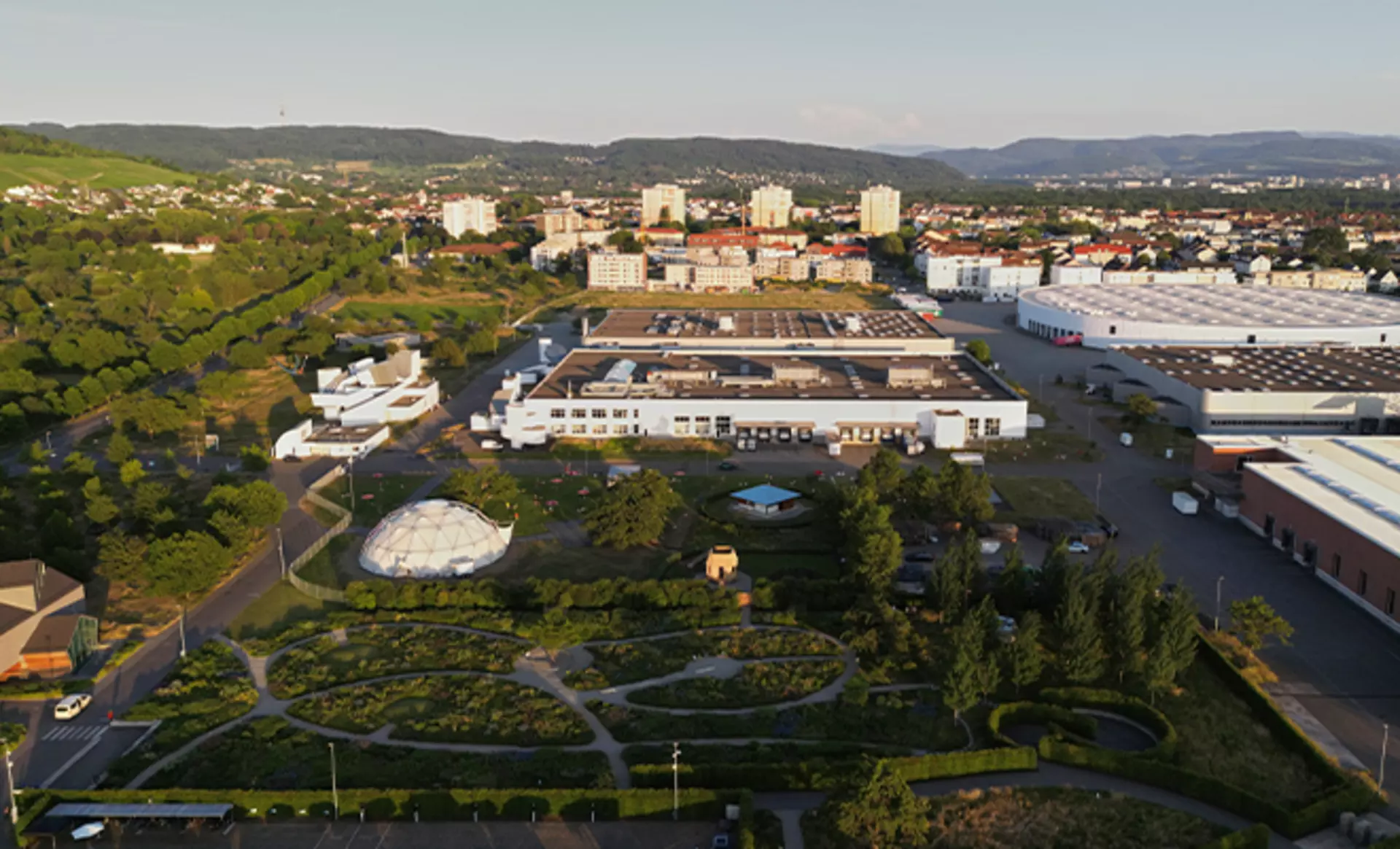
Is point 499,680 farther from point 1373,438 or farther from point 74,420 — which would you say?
point 74,420

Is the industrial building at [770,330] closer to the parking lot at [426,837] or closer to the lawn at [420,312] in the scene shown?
the lawn at [420,312]

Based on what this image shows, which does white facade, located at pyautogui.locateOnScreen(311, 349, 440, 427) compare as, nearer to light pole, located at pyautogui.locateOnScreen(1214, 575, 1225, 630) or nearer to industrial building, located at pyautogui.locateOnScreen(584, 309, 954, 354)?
industrial building, located at pyautogui.locateOnScreen(584, 309, 954, 354)

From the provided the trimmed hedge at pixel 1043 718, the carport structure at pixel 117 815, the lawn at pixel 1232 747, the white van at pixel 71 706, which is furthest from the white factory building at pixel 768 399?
the carport structure at pixel 117 815

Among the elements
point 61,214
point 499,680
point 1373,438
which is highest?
point 61,214

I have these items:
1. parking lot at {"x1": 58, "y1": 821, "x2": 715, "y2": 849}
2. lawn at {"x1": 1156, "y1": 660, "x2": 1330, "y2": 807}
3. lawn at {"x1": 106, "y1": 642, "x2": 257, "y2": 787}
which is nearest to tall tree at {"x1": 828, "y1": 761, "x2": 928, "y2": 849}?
parking lot at {"x1": 58, "y1": 821, "x2": 715, "y2": 849}

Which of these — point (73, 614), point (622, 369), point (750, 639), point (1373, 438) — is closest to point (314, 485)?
point (73, 614)
